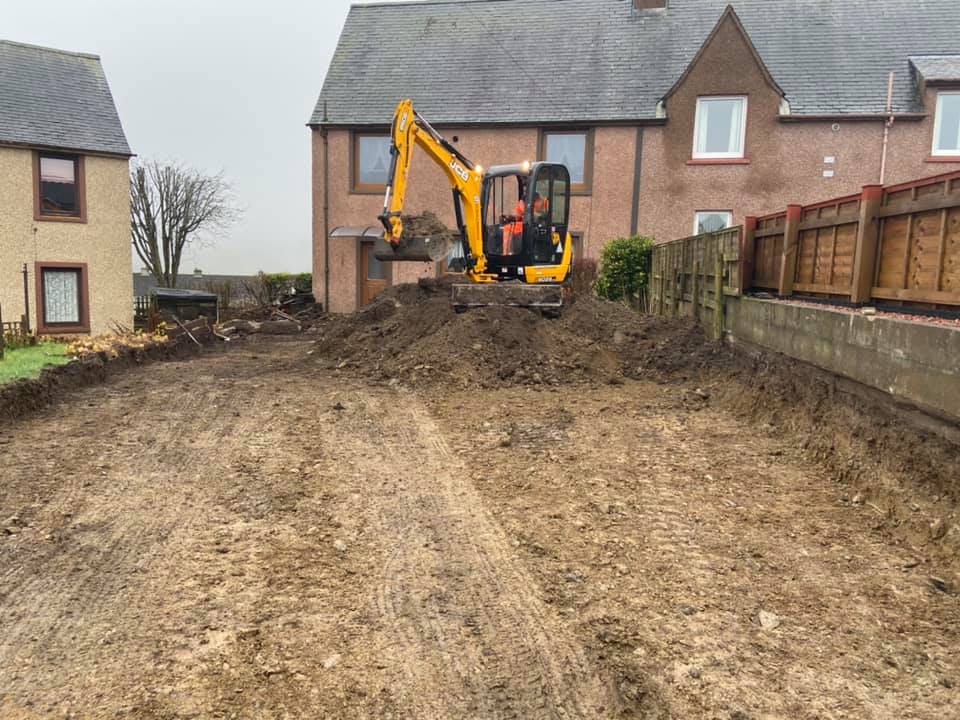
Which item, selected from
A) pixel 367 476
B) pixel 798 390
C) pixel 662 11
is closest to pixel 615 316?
pixel 798 390

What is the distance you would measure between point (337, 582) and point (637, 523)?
7.00 ft

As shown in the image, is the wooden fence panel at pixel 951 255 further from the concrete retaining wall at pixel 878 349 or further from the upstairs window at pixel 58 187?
the upstairs window at pixel 58 187

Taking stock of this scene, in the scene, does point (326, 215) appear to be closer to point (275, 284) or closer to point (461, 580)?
point (275, 284)

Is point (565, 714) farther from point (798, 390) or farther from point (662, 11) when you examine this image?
point (662, 11)

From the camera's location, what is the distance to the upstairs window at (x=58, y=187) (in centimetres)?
1792

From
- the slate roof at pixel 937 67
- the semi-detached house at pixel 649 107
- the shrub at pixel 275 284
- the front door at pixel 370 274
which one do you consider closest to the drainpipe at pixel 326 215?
the semi-detached house at pixel 649 107

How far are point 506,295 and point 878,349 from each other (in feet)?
24.4

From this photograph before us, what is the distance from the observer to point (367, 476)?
5.91 metres

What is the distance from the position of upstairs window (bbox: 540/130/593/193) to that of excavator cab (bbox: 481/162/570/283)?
20.8 feet

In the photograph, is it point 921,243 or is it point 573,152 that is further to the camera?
point 573,152

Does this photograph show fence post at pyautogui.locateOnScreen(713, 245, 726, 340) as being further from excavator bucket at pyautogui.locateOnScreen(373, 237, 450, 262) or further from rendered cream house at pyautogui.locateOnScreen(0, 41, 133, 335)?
rendered cream house at pyautogui.locateOnScreen(0, 41, 133, 335)

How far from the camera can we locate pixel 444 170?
13211mm

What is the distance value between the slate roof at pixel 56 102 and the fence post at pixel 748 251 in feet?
56.3

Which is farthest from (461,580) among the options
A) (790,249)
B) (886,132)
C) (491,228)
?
(886,132)
